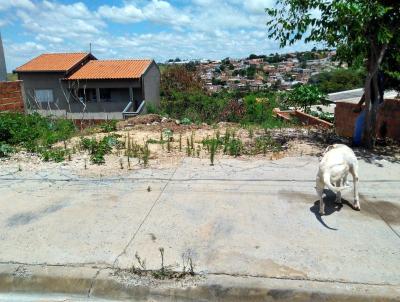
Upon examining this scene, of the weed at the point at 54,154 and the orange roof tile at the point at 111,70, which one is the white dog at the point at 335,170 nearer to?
the weed at the point at 54,154

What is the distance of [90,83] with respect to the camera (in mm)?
29609

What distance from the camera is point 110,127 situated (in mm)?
10734

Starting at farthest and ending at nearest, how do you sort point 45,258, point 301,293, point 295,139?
1. point 295,139
2. point 45,258
3. point 301,293

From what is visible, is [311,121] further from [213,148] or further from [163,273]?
[163,273]

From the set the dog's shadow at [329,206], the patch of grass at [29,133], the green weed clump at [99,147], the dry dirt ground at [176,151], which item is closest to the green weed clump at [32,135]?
the patch of grass at [29,133]

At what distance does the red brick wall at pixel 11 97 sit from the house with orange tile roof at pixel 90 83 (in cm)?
1613

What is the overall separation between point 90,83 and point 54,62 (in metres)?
4.19

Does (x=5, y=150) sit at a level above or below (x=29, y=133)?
below

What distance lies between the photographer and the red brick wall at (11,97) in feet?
36.8

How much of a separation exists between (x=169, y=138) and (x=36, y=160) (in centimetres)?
301

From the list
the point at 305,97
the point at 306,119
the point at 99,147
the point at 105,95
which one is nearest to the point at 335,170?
the point at 99,147

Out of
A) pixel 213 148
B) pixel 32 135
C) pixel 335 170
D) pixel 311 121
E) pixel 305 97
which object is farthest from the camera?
pixel 305 97

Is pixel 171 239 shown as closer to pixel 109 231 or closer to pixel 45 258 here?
pixel 109 231

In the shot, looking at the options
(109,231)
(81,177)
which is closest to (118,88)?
(81,177)
